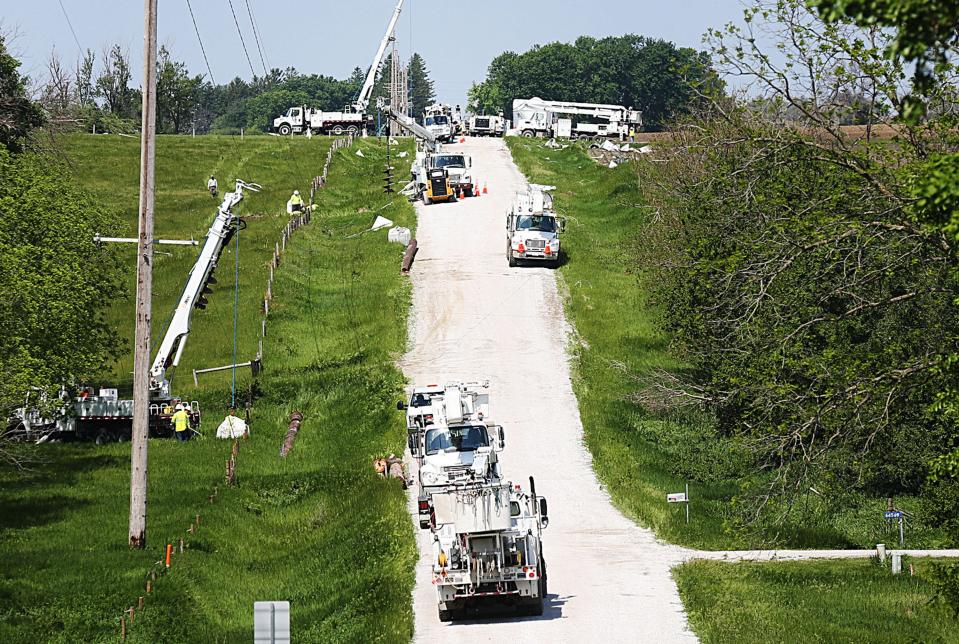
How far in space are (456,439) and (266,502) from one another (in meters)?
7.66

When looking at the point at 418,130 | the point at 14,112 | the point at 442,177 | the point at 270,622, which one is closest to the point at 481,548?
the point at 270,622

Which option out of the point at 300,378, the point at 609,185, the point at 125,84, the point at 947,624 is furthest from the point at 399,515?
the point at 125,84

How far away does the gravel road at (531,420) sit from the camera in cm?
2305

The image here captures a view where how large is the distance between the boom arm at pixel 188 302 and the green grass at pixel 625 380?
13.6 meters

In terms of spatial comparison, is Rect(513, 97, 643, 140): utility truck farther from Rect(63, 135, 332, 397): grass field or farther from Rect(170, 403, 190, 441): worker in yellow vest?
Rect(170, 403, 190, 441): worker in yellow vest

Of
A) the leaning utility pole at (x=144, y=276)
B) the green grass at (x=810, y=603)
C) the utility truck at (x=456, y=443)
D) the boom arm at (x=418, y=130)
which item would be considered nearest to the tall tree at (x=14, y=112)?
the leaning utility pole at (x=144, y=276)

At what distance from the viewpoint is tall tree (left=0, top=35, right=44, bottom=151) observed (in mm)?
45719

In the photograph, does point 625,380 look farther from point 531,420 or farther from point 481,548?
point 481,548

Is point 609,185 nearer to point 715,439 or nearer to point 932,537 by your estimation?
point 715,439

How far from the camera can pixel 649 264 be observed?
49.5 metres

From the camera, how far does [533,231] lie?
57.1 metres

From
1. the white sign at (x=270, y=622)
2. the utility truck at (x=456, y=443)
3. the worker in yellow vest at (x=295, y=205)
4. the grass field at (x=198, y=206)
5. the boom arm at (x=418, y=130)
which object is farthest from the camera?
the boom arm at (x=418, y=130)

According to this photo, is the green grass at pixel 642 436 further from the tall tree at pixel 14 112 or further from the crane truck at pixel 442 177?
the tall tree at pixel 14 112

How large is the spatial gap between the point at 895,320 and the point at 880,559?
9.01m
